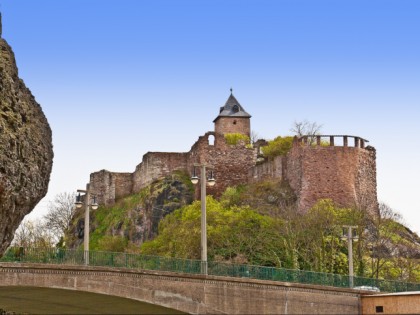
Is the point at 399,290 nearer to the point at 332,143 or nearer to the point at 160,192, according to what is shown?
the point at 332,143

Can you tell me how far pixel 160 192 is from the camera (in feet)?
249

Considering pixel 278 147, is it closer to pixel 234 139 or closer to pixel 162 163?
pixel 234 139

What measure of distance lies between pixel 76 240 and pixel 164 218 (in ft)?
36.1

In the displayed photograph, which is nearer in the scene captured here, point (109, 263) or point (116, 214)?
point (109, 263)

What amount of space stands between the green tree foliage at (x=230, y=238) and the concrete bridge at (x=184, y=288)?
64.8ft

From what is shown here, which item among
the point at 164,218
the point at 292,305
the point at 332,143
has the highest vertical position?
the point at 332,143

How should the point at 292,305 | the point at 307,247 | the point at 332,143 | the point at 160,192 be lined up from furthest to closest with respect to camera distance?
the point at 160,192, the point at 332,143, the point at 307,247, the point at 292,305

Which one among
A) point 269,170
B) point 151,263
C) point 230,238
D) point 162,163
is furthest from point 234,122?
point 151,263

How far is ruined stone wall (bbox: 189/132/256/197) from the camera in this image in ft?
246

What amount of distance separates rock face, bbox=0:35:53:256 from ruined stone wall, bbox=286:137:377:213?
52.2 m

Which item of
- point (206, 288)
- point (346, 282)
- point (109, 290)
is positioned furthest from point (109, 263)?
point (346, 282)

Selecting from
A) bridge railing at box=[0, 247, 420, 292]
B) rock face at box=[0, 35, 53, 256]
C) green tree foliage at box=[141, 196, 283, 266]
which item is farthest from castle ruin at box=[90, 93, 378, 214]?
rock face at box=[0, 35, 53, 256]

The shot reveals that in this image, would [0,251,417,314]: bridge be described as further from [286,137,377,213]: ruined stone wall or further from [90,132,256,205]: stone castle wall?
[90,132,256,205]: stone castle wall

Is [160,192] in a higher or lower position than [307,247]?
higher
